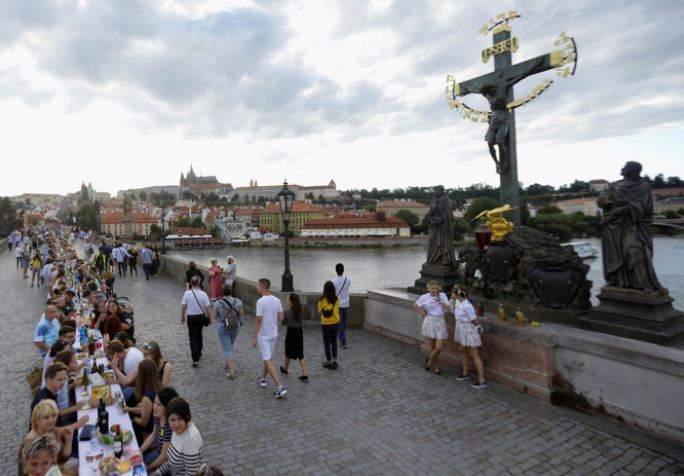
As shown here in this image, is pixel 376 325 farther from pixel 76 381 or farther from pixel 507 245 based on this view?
pixel 76 381

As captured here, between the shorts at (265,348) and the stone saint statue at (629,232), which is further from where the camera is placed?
the shorts at (265,348)

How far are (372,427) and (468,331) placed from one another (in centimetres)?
176

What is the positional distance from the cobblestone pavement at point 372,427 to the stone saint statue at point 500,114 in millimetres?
4329

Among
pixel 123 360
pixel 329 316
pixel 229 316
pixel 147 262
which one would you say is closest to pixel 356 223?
pixel 147 262

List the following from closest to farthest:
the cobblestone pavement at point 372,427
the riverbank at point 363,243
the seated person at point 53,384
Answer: the seated person at point 53,384 < the cobblestone pavement at point 372,427 < the riverbank at point 363,243

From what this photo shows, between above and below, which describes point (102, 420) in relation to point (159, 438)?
above

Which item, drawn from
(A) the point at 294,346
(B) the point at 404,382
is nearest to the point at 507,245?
(B) the point at 404,382

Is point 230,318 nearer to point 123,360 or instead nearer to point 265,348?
point 265,348

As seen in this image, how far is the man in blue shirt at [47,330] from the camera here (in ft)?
18.8

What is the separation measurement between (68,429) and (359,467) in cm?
232

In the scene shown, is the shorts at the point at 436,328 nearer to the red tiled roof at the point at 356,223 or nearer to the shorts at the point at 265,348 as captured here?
the shorts at the point at 265,348

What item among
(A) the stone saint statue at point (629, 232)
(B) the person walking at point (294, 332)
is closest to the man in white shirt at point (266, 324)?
(B) the person walking at point (294, 332)

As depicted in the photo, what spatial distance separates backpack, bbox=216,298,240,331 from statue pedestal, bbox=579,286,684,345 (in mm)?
4572

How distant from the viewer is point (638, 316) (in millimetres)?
4859
